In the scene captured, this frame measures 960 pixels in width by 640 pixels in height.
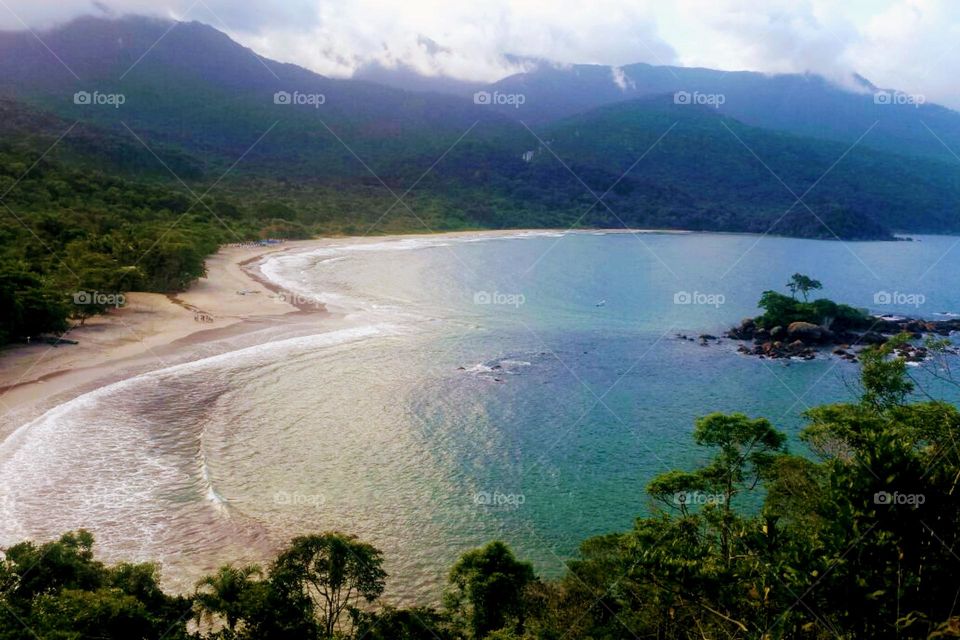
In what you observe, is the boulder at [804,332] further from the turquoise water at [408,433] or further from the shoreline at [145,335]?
the shoreline at [145,335]

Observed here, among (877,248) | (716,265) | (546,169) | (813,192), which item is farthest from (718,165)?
(716,265)

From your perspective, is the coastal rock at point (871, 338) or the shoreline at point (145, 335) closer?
the shoreline at point (145, 335)

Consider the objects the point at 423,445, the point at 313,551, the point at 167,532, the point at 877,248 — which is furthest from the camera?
the point at 877,248

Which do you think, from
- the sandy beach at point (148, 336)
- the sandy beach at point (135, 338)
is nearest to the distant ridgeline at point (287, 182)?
the sandy beach at point (135, 338)

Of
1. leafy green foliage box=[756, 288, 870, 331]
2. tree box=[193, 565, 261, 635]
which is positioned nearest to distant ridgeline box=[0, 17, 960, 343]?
tree box=[193, 565, 261, 635]

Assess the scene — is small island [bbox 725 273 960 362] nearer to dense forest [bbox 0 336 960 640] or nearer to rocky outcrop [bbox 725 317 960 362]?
→ rocky outcrop [bbox 725 317 960 362]

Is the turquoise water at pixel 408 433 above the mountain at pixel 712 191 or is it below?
below

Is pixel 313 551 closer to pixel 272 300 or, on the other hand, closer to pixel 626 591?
pixel 626 591
